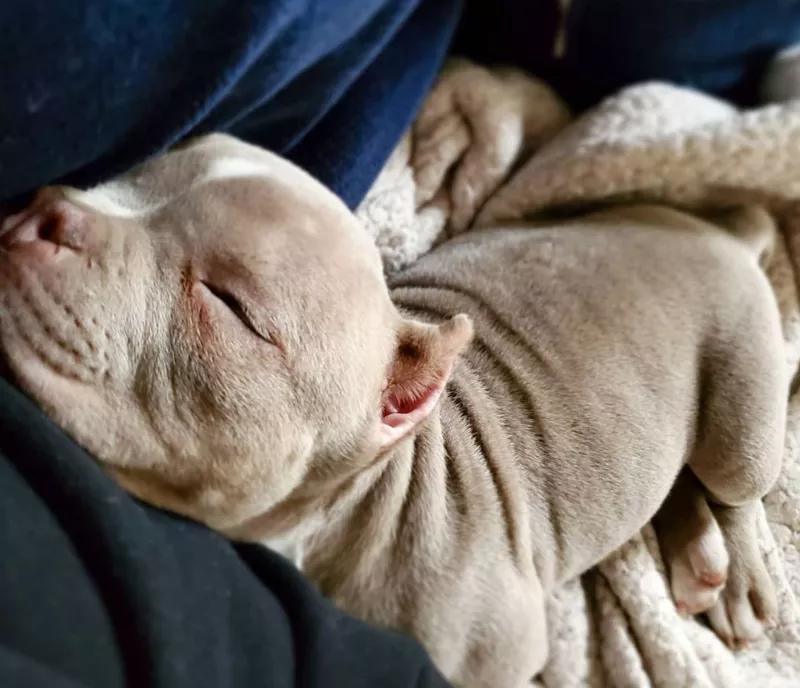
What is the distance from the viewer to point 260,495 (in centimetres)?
98

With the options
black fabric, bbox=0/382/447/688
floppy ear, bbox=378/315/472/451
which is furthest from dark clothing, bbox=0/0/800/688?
floppy ear, bbox=378/315/472/451

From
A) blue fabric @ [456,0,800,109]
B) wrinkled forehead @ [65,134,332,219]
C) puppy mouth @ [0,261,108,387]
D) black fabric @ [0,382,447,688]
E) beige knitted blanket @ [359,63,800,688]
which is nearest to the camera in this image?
black fabric @ [0,382,447,688]

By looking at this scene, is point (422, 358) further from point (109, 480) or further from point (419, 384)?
point (109, 480)

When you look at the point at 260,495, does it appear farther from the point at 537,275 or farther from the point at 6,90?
the point at 537,275

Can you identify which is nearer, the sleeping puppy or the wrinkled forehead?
the sleeping puppy

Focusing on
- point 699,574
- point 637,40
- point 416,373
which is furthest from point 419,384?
point 637,40

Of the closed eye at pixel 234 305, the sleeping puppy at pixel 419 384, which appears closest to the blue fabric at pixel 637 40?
the sleeping puppy at pixel 419 384

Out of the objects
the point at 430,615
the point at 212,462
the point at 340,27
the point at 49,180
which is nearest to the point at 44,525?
the point at 212,462

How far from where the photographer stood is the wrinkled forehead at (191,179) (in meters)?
1.01

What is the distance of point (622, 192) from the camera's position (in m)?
1.56

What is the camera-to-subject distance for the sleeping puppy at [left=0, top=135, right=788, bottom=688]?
0.91 m

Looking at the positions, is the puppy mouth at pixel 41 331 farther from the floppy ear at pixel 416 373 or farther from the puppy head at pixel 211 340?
the floppy ear at pixel 416 373

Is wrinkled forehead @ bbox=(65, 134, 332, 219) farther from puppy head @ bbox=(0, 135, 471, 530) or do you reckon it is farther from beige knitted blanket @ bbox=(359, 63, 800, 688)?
beige knitted blanket @ bbox=(359, 63, 800, 688)

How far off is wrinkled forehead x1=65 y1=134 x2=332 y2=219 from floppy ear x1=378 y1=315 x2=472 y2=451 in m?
0.19
